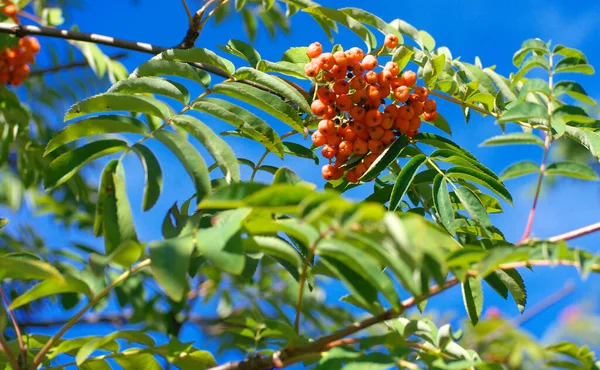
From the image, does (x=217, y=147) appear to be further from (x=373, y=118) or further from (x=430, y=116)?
(x=430, y=116)

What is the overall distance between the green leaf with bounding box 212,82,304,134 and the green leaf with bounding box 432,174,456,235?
1.39 ft

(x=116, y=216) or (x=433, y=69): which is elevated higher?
(x=433, y=69)

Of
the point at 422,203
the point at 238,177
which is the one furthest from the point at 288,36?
the point at 238,177

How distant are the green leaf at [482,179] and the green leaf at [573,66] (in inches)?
14.1

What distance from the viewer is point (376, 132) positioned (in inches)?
78.4

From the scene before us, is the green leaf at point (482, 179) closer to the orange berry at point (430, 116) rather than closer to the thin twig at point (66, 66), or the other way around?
the orange berry at point (430, 116)

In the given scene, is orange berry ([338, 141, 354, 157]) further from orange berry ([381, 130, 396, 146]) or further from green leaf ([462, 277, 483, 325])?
green leaf ([462, 277, 483, 325])

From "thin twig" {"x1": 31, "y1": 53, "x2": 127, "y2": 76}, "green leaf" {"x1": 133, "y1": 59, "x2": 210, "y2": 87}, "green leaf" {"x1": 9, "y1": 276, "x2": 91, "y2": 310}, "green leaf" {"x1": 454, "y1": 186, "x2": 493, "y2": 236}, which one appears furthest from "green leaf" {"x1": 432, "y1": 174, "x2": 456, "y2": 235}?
"thin twig" {"x1": 31, "y1": 53, "x2": 127, "y2": 76}

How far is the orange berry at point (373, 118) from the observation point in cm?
198

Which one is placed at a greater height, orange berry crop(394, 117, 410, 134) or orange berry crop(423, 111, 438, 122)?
orange berry crop(423, 111, 438, 122)

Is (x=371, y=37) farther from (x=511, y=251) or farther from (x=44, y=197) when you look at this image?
(x=44, y=197)

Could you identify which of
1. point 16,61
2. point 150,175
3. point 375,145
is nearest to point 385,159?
point 375,145

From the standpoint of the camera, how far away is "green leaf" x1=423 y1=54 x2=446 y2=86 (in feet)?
6.84

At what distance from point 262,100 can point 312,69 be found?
25cm
